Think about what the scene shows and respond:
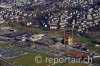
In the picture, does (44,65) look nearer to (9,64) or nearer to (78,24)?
(9,64)

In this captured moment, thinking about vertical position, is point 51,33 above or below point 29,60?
above

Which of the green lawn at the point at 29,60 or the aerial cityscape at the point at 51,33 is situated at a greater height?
the aerial cityscape at the point at 51,33

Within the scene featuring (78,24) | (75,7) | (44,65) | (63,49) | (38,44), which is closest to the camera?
(44,65)

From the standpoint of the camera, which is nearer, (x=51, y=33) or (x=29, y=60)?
(x=29, y=60)

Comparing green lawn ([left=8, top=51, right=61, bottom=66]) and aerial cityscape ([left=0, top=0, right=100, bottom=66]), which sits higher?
aerial cityscape ([left=0, top=0, right=100, bottom=66])

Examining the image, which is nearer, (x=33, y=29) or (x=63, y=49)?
(x=63, y=49)

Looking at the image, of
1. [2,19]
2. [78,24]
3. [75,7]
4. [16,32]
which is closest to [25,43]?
[16,32]

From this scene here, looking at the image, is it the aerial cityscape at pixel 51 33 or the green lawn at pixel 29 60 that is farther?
the aerial cityscape at pixel 51 33

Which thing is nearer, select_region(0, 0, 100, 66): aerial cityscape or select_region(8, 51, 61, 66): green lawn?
select_region(8, 51, 61, 66): green lawn
